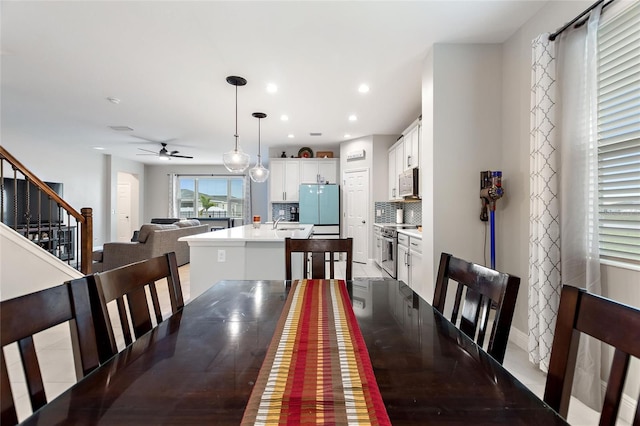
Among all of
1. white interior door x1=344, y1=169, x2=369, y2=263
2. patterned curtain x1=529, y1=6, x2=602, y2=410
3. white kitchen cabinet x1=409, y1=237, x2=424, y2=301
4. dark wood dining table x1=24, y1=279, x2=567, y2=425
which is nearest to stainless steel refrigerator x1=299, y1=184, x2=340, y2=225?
white interior door x1=344, y1=169, x2=369, y2=263

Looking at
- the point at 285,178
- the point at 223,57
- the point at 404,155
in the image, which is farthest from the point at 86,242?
the point at 404,155

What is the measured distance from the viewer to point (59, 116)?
4.68 m

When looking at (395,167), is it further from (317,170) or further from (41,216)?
(41,216)

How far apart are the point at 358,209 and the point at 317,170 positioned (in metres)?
1.41

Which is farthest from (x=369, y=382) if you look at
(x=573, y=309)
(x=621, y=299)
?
(x=621, y=299)

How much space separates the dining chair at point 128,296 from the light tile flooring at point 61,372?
4.14 feet

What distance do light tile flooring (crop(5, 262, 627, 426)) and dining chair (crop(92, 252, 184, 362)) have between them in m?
1.26

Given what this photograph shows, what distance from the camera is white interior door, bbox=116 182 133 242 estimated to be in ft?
28.7

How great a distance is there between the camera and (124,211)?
8.88 meters

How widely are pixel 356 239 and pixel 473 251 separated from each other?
3.54 meters

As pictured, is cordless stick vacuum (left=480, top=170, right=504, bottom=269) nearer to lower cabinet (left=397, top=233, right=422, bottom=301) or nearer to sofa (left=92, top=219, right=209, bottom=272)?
lower cabinet (left=397, top=233, right=422, bottom=301)

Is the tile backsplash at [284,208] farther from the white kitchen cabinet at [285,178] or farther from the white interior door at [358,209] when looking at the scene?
the white interior door at [358,209]

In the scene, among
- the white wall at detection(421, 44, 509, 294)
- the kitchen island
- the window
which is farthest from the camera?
the window

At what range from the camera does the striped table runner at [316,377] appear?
564 millimetres
